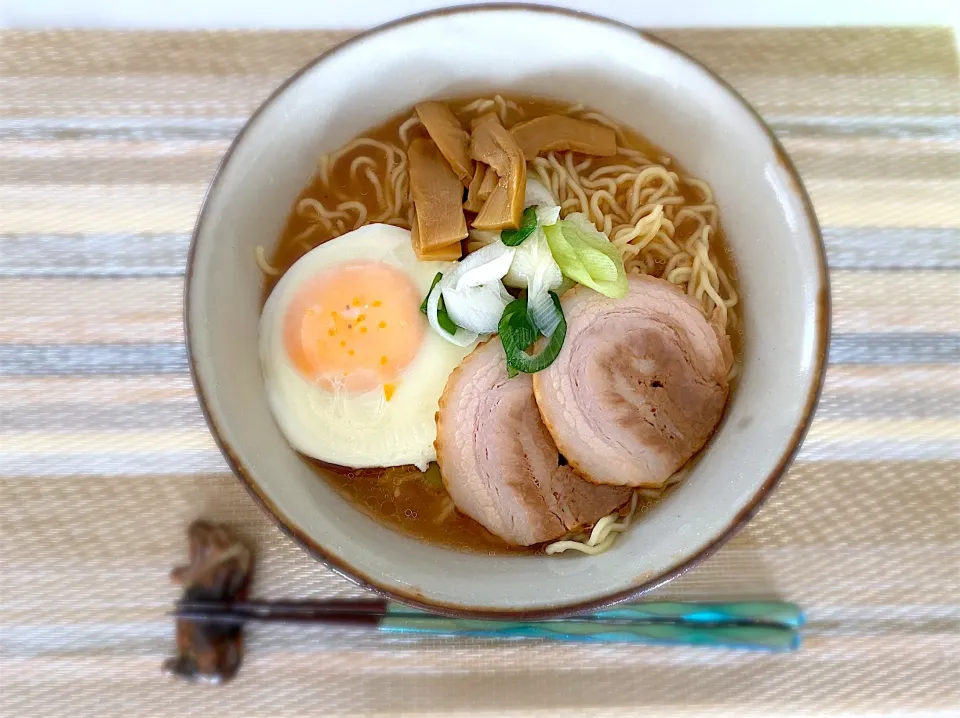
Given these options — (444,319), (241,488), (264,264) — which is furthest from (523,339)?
(241,488)

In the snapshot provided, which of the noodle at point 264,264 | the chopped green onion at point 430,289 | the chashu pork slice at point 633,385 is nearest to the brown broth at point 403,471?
the noodle at point 264,264

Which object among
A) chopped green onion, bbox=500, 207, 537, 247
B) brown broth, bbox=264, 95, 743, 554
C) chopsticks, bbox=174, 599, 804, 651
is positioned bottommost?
chopsticks, bbox=174, 599, 804, 651

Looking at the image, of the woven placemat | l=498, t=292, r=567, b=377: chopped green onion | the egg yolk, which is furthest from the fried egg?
the woven placemat

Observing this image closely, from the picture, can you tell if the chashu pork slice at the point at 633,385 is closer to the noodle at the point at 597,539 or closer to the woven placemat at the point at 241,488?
the noodle at the point at 597,539

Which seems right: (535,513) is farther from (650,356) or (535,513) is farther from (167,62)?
(167,62)

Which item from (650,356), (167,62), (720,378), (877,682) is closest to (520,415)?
(650,356)

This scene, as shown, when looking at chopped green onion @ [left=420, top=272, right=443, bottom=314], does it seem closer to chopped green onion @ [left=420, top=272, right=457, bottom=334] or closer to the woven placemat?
chopped green onion @ [left=420, top=272, right=457, bottom=334]

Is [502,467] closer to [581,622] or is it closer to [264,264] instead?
[581,622]
